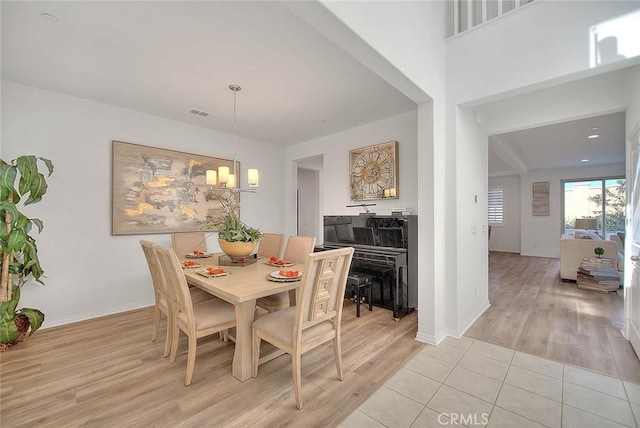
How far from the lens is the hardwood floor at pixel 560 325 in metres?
2.35

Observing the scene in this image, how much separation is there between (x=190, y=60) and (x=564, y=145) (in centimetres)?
662

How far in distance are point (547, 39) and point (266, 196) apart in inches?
167

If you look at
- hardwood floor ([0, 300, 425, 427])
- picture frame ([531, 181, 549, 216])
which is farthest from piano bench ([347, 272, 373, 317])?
picture frame ([531, 181, 549, 216])

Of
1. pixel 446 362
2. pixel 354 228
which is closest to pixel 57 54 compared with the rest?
pixel 354 228

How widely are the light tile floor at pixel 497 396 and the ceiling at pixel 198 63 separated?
248cm

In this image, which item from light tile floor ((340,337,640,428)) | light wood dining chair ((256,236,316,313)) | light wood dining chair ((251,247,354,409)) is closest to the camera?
light tile floor ((340,337,640,428))

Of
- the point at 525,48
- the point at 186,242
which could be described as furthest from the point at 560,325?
the point at 186,242

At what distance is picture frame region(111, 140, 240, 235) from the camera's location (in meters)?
3.52

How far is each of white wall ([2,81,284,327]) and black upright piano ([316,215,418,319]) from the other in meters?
2.89

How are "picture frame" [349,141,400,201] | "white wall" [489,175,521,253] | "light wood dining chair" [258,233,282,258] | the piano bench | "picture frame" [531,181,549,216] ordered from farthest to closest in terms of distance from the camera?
"white wall" [489,175,521,253], "picture frame" [531,181,549,216], "picture frame" [349,141,400,201], "light wood dining chair" [258,233,282,258], the piano bench

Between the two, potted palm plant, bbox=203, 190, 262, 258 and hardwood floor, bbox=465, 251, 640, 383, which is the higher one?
potted palm plant, bbox=203, 190, 262, 258

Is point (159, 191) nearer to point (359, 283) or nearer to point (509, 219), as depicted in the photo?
point (359, 283)

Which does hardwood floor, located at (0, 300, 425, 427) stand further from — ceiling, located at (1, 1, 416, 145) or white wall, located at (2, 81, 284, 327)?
ceiling, located at (1, 1, 416, 145)

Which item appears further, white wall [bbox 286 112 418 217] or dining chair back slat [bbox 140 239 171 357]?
white wall [bbox 286 112 418 217]
